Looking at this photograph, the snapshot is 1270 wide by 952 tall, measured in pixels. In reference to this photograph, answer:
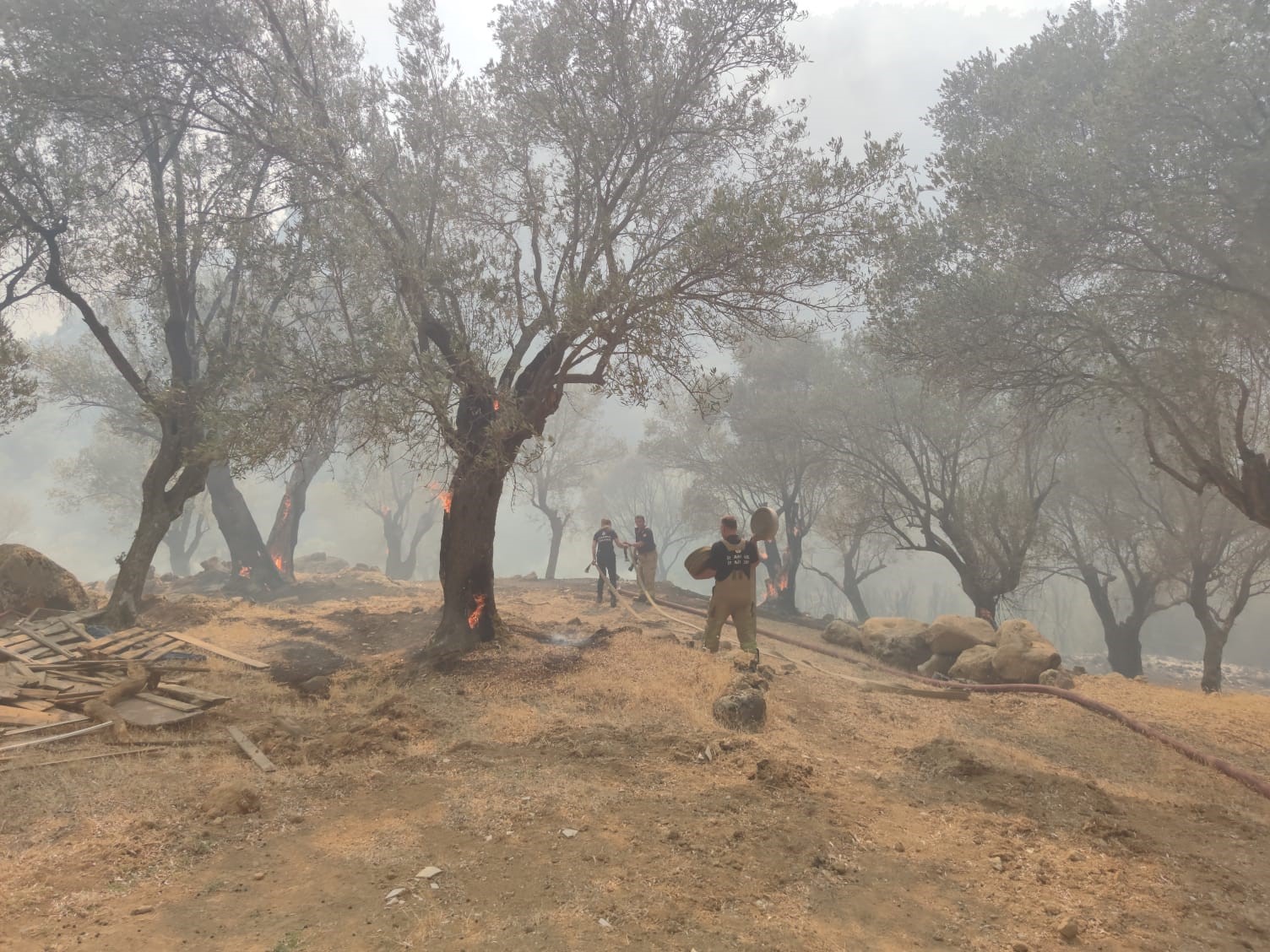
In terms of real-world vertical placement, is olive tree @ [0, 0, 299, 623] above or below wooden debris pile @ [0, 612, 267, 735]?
above

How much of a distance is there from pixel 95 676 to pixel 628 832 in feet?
24.8

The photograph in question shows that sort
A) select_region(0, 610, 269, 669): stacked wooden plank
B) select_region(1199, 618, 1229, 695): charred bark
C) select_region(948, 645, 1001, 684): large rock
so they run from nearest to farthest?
select_region(0, 610, 269, 669): stacked wooden plank → select_region(948, 645, 1001, 684): large rock → select_region(1199, 618, 1229, 695): charred bark

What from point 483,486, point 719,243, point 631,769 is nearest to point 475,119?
point 719,243

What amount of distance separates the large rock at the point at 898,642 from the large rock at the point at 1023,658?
2.34 m

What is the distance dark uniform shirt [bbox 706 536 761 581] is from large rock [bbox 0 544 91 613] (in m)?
12.9

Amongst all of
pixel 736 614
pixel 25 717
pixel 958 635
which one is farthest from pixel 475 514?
pixel 958 635

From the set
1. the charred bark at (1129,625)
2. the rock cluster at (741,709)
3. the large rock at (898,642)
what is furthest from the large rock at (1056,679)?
the charred bark at (1129,625)

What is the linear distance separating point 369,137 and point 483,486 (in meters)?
7.07

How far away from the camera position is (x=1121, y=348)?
11.6 meters

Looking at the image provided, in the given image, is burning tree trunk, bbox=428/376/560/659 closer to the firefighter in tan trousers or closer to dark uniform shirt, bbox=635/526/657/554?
the firefighter in tan trousers

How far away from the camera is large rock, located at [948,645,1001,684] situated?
1174 cm

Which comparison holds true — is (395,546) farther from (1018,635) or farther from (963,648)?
(1018,635)

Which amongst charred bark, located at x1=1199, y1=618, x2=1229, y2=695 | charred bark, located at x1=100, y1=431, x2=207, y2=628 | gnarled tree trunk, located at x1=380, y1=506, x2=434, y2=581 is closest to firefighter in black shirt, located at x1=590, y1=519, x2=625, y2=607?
charred bark, located at x1=100, y1=431, x2=207, y2=628

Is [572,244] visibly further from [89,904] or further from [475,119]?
[89,904]
